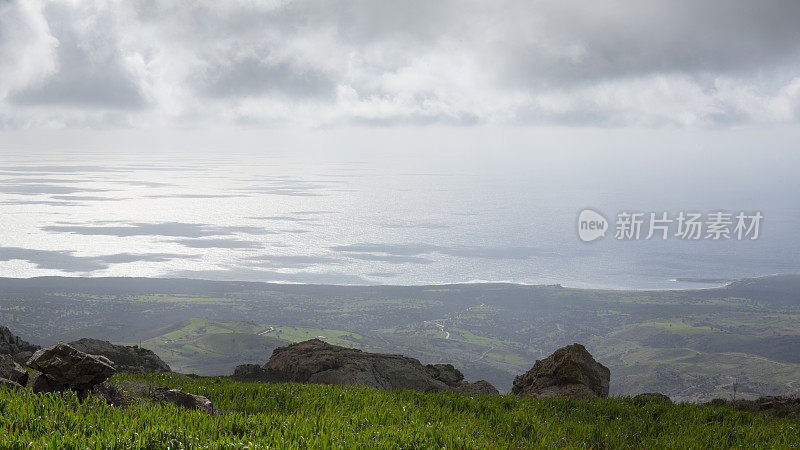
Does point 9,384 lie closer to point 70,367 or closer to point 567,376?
point 70,367

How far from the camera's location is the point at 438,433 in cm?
1050

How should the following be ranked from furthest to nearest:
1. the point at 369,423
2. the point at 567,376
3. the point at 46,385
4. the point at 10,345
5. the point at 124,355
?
the point at 124,355
the point at 10,345
the point at 567,376
the point at 46,385
the point at 369,423

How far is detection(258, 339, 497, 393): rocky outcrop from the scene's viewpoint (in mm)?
28203

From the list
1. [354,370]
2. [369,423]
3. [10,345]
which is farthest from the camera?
[10,345]

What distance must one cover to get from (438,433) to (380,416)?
2.08 metres

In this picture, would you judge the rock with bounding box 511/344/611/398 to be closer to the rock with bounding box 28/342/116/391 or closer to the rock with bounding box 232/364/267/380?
the rock with bounding box 232/364/267/380

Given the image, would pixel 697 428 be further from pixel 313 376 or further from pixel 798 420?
pixel 313 376

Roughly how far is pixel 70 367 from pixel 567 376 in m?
19.7

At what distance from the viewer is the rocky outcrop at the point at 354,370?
28203mm

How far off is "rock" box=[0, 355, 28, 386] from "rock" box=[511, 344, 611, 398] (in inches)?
716

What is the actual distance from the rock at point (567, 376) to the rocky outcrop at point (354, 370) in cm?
230

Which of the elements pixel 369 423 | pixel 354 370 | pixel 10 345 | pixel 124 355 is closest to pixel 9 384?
pixel 369 423

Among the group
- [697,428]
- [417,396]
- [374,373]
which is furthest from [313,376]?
[697,428]

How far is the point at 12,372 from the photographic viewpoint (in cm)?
1312
